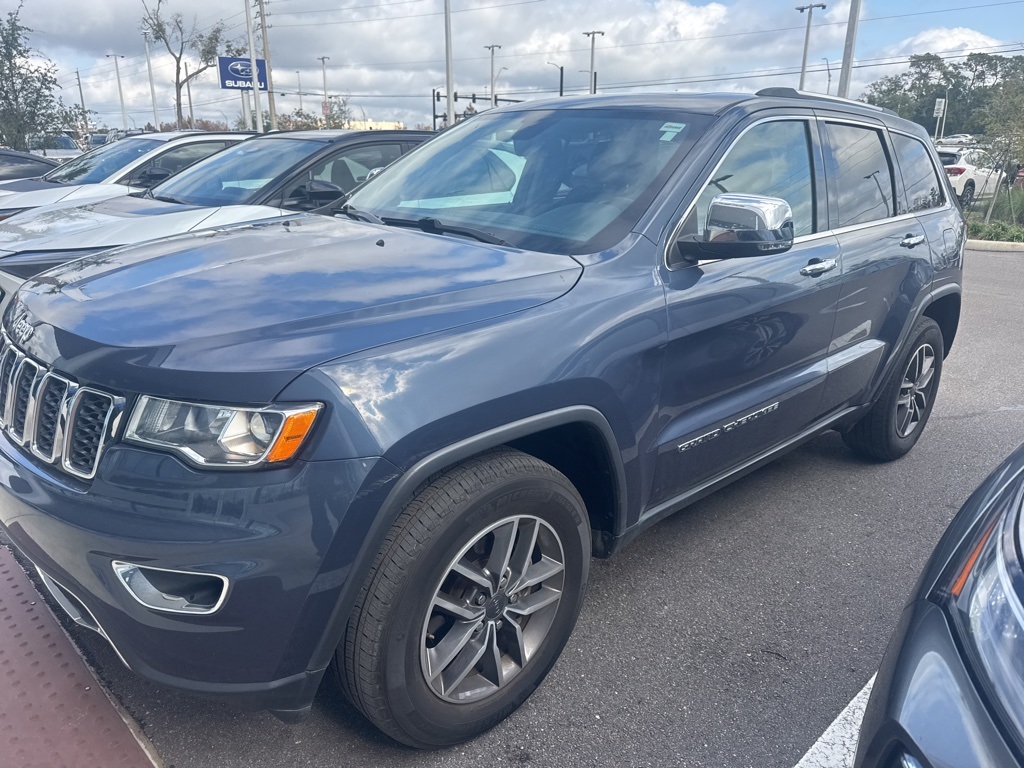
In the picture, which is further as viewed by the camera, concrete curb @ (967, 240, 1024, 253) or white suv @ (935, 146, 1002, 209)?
white suv @ (935, 146, 1002, 209)

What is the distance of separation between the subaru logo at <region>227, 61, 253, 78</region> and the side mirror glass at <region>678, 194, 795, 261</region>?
87.9ft

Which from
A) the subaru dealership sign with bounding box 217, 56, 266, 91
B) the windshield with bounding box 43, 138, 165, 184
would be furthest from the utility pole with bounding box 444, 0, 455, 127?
the windshield with bounding box 43, 138, 165, 184

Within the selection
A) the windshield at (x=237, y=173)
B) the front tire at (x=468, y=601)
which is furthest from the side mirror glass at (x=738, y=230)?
the windshield at (x=237, y=173)

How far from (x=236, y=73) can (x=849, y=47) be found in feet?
61.3

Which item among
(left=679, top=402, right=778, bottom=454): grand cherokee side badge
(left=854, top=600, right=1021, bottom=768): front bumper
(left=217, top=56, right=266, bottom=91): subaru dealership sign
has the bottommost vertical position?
(left=679, top=402, right=778, bottom=454): grand cherokee side badge

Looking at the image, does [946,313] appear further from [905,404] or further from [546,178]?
[546,178]

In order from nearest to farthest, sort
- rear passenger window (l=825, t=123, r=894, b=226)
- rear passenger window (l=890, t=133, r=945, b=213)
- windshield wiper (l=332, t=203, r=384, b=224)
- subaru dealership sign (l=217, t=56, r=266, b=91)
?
1. windshield wiper (l=332, t=203, r=384, b=224)
2. rear passenger window (l=825, t=123, r=894, b=226)
3. rear passenger window (l=890, t=133, r=945, b=213)
4. subaru dealership sign (l=217, t=56, r=266, b=91)

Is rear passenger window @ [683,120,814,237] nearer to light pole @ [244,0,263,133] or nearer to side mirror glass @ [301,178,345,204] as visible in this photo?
side mirror glass @ [301,178,345,204]

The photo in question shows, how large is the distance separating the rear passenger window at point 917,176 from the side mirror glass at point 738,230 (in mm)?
1836

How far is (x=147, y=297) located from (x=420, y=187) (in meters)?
1.47

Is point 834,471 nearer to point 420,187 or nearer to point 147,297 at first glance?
point 420,187

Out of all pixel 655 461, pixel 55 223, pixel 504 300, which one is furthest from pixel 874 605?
pixel 55 223

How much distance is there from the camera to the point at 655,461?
2.65 metres

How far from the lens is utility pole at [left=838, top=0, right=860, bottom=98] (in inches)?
761
